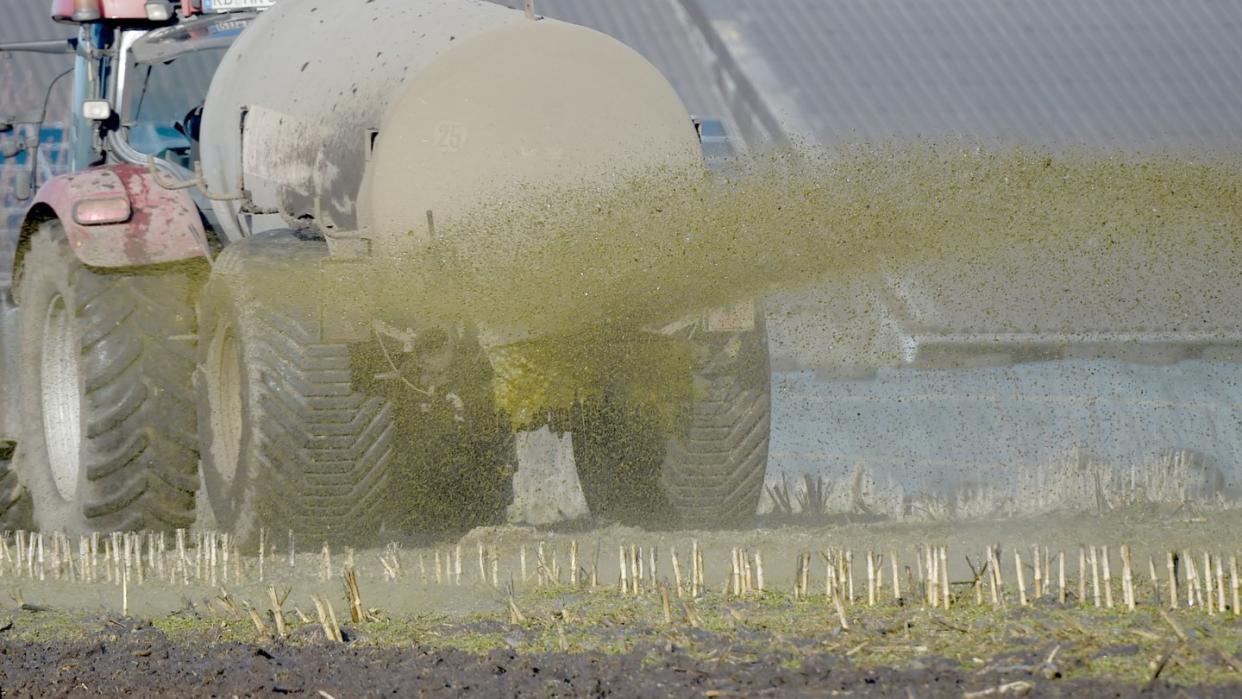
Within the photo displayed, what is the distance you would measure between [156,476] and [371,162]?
189cm

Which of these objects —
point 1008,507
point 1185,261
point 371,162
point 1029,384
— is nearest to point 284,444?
point 371,162

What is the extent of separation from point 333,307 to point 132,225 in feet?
4.37

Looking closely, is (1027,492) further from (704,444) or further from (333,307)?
(333,307)

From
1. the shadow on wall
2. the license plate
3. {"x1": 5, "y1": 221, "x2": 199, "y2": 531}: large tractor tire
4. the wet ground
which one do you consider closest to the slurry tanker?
{"x1": 5, "y1": 221, "x2": 199, "y2": 531}: large tractor tire

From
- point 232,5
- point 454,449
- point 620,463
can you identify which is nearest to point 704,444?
point 620,463

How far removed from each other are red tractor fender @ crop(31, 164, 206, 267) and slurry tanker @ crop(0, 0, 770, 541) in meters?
0.01

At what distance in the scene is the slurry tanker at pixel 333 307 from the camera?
6.80m

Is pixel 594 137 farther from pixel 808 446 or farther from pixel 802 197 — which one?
pixel 808 446

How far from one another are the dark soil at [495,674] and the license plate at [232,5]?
4.34 metres

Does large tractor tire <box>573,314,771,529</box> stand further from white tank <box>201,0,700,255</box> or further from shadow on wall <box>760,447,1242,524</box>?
white tank <box>201,0,700,255</box>

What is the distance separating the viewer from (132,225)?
7.59 meters

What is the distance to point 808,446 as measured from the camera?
9992 millimetres

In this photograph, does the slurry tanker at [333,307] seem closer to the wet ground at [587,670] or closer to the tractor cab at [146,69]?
the tractor cab at [146,69]

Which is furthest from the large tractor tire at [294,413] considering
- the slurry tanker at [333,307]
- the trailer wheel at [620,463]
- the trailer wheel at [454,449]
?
the trailer wheel at [620,463]
